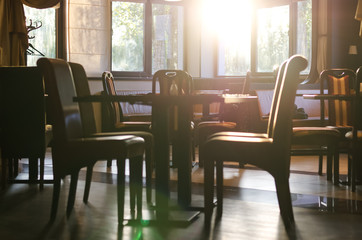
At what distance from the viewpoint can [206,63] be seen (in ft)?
30.1

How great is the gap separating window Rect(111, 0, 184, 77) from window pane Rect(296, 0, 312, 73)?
6.64 ft

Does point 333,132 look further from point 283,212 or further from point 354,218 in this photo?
point 283,212

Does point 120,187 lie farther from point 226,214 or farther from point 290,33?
point 290,33

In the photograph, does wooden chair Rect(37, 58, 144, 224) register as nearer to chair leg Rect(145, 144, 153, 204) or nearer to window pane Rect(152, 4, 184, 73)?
chair leg Rect(145, 144, 153, 204)

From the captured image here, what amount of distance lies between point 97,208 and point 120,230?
64 centimetres

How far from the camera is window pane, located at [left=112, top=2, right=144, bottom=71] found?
8.54m

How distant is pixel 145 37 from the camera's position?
874 centimetres

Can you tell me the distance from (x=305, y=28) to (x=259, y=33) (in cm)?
83

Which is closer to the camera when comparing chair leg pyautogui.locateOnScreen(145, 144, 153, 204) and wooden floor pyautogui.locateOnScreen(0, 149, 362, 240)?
wooden floor pyautogui.locateOnScreen(0, 149, 362, 240)

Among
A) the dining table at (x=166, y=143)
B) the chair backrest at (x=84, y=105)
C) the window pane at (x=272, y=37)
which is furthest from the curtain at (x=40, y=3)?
the dining table at (x=166, y=143)

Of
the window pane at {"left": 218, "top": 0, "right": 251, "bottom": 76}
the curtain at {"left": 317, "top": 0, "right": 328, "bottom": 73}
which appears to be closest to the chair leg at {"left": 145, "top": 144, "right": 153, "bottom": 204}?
the curtain at {"left": 317, "top": 0, "right": 328, "bottom": 73}

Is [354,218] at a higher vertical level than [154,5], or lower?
lower

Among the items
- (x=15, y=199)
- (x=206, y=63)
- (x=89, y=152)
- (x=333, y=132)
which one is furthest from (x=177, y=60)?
(x=89, y=152)

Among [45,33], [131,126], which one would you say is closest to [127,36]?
[45,33]
